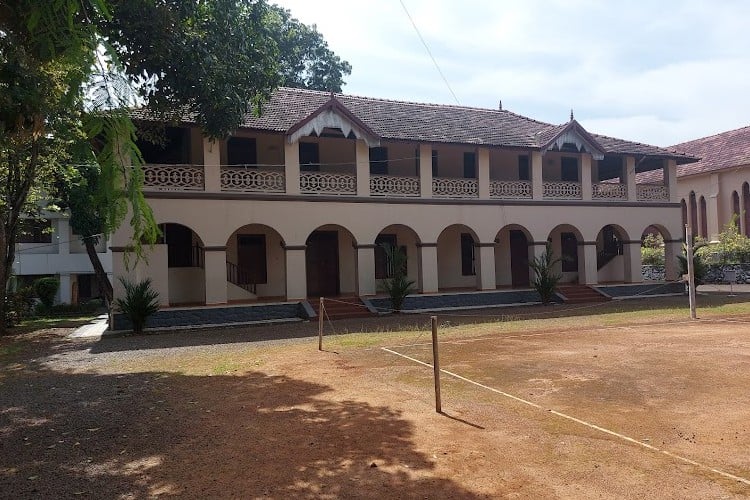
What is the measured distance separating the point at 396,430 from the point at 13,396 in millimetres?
5708

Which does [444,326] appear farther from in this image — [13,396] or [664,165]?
[664,165]

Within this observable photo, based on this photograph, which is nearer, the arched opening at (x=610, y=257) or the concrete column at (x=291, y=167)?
the concrete column at (x=291, y=167)

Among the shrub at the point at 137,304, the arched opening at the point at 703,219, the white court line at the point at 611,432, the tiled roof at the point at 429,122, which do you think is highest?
the tiled roof at the point at 429,122

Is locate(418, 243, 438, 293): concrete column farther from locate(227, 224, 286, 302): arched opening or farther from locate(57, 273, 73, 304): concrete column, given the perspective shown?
locate(57, 273, 73, 304): concrete column

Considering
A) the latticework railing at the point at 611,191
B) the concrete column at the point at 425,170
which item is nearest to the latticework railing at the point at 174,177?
the concrete column at the point at 425,170

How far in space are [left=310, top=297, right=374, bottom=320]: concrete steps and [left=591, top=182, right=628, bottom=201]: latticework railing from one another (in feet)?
34.2

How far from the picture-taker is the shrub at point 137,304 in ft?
47.6

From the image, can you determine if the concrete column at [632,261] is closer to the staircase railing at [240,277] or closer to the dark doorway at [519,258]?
the dark doorway at [519,258]

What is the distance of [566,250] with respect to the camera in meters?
23.2

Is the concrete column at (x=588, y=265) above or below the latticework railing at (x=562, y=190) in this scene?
below

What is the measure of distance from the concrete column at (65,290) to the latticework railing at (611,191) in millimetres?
24693

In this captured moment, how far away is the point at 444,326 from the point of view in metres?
14.7

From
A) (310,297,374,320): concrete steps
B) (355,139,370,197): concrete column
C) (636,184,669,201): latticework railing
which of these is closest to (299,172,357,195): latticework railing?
(355,139,370,197): concrete column

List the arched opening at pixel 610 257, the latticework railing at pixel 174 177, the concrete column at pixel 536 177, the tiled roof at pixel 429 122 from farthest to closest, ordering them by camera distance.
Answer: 1. the arched opening at pixel 610 257
2. the concrete column at pixel 536 177
3. the tiled roof at pixel 429 122
4. the latticework railing at pixel 174 177
